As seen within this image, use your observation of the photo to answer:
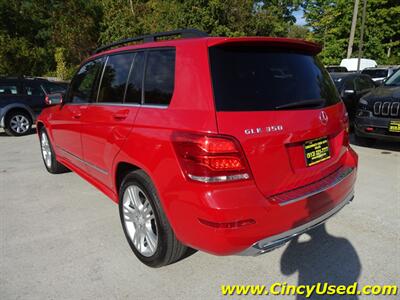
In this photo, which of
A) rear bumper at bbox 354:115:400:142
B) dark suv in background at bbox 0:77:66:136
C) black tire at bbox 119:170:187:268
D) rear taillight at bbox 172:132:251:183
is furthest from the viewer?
dark suv in background at bbox 0:77:66:136

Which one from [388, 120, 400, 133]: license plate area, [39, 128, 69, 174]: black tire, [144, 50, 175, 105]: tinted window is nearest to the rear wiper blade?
[144, 50, 175, 105]: tinted window

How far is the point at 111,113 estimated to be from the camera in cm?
317

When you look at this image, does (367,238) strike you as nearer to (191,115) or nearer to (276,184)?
(276,184)

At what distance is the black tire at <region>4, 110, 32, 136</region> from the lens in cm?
959

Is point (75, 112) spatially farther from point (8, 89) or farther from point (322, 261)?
point (8, 89)

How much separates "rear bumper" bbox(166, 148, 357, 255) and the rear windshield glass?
0.55m

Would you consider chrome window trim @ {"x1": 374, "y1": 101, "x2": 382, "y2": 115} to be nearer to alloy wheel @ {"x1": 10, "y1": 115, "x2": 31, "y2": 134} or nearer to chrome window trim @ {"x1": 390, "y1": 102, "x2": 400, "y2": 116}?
chrome window trim @ {"x1": 390, "y1": 102, "x2": 400, "y2": 116}

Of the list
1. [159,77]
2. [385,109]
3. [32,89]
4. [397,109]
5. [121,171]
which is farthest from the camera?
[32,89]

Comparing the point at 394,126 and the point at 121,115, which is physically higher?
the point at 121,115

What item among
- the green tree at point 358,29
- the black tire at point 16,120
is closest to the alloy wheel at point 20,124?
the black tire at point 16,120

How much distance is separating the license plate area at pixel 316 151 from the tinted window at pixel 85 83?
7.60ft

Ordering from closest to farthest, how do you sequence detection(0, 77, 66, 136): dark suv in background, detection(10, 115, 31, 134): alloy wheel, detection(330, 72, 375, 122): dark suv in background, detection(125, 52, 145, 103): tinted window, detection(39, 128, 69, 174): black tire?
detection(125, 52, 145, 103): tinted window
detection(39, 128, 69, 174): black tire
detection(330, 72, 375, 122): dark suv in background
detection(0, 77, 66, 136): dark suv in background
detection(10, 115, 31, 134): alloy wheel

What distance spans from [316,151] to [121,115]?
162 centimetres

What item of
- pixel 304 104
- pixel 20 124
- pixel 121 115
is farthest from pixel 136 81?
pixel 20 124
